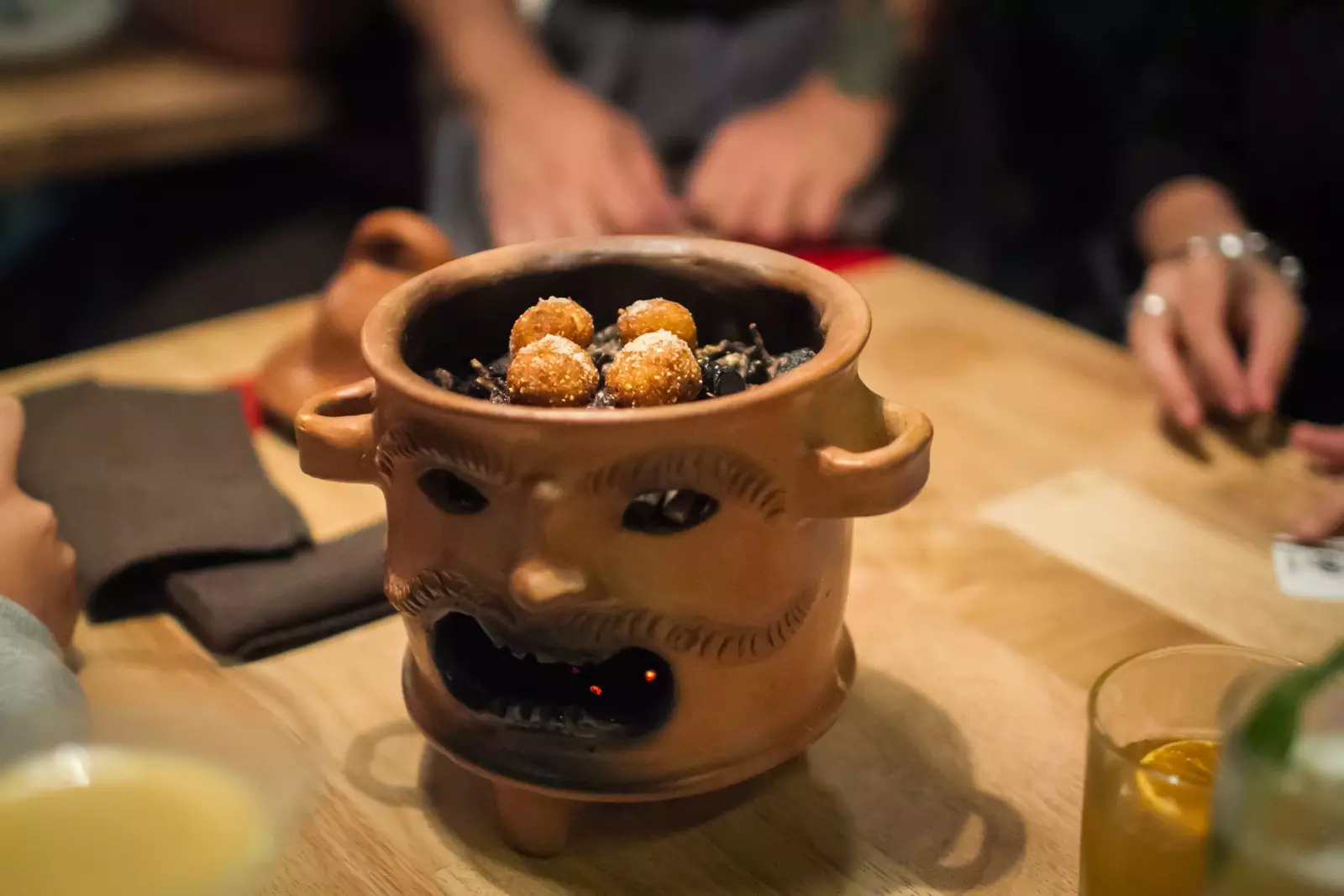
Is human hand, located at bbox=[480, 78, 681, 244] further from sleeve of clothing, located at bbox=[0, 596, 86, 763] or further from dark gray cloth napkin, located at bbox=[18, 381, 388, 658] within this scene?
sleeve of clothing, located at bbox=[0, 596, 86, 763]

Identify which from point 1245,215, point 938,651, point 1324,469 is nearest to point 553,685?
point 938,651

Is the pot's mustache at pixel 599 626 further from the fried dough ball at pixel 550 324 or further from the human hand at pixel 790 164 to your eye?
the human hand at pixel 790 164

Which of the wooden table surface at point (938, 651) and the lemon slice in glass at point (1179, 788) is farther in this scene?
the wooden table surface at point (938, 651)

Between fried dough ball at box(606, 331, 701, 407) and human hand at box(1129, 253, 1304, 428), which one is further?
human hand at box(1129, 253, 1304, 428)

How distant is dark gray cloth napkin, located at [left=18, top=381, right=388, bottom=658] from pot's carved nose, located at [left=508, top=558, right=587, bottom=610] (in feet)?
1.02

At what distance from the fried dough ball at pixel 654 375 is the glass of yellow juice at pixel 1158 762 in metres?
Result: 0.24

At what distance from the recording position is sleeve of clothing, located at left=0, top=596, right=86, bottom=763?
489mm

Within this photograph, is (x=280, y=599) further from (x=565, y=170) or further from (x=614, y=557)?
(x=565, y=170)

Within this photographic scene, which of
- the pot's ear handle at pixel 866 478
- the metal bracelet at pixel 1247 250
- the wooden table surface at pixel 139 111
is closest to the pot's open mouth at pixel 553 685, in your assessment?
the pot's ear handle at pixel 866 478

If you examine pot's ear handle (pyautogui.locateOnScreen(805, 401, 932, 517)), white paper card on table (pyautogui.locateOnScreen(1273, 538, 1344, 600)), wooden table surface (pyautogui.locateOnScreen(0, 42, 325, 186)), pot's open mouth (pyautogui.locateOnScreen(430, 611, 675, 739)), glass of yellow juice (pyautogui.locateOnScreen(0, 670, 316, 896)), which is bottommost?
wooden table surface (pyautogui.locateOnScreen(0, 42, 325, 186))

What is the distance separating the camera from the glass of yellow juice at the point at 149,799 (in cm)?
46

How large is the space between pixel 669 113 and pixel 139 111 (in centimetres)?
88

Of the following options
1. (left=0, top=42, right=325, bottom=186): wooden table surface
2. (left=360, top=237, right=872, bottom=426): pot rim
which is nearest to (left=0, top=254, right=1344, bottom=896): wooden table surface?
(left=360, top=237, right=872, bottom=426): pot rim

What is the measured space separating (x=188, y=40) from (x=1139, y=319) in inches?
70.6
